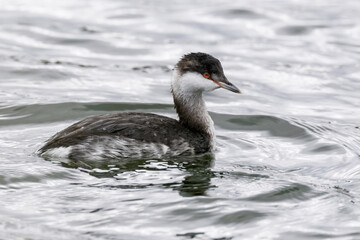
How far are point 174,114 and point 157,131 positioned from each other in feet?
7.49

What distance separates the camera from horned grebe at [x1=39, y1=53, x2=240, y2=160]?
27.2ft

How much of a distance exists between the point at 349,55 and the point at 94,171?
763cm

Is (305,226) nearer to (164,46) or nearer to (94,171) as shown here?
(94,171)

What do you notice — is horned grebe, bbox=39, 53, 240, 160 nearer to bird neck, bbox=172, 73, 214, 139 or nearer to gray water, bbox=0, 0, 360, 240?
bird neck, bbox=172, 73, 214, 139

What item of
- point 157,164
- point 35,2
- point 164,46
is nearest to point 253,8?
point 164,46

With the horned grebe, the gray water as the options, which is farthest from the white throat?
the gray water

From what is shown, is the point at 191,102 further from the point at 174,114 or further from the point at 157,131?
the point at 174,114

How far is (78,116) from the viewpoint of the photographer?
412 inches

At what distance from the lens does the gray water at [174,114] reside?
690 centimetres

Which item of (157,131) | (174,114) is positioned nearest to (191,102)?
(157,131)

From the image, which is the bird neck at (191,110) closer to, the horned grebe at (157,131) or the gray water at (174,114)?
the horned grebe at (157,131)

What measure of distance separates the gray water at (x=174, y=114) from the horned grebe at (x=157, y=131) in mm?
135

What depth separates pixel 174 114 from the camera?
1084cm

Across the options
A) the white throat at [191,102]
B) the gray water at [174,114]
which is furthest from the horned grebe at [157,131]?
the gray water at [174,114]
